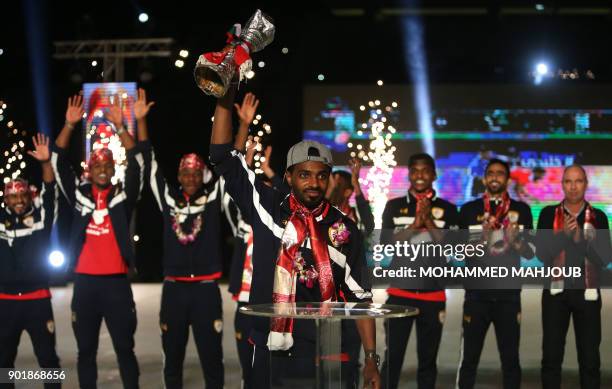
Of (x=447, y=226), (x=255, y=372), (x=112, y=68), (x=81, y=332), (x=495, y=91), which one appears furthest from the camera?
(x=112, y=68)

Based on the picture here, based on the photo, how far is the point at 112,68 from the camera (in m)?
15.3

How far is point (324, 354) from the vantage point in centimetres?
308

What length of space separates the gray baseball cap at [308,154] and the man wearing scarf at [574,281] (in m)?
2.48

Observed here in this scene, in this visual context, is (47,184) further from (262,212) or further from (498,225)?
(498,225)

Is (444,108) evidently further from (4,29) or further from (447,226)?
(447,226)

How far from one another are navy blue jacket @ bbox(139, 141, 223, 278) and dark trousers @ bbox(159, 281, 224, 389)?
0.11 metres

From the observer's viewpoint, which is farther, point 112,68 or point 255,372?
point 112,68

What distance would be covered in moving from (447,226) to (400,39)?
889cm

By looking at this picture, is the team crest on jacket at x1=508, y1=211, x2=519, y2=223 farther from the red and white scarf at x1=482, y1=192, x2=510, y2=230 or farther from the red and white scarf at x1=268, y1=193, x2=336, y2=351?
the red and white scarf at x1=268, y1=193, x2=336, y2=351

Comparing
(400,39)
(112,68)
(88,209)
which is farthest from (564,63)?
(88,209)

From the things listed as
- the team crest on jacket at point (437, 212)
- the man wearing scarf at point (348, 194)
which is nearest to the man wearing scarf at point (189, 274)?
the man wearing scarf at point (348, 194)

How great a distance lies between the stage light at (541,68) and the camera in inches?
543

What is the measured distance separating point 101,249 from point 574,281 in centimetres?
280

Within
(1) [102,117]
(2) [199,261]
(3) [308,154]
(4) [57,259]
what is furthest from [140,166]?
(4) [57,259]
